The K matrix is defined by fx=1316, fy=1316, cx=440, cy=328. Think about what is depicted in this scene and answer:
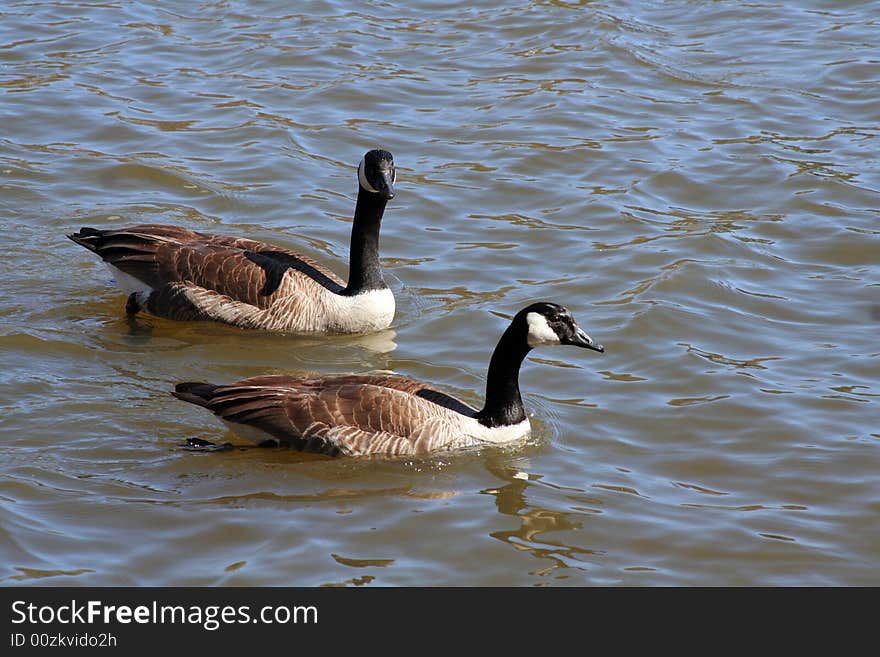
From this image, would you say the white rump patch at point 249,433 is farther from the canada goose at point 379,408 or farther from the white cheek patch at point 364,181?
the white cheek patch at point 364,181

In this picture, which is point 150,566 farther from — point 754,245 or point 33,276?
point 754,245

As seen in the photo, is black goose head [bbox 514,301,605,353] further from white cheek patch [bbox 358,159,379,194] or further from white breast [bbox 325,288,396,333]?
white cheek patch [bbox 358,159,379,194]

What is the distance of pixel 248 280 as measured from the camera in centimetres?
1195

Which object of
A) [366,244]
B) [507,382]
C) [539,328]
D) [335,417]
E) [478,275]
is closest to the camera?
[335,417]

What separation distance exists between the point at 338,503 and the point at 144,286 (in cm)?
416

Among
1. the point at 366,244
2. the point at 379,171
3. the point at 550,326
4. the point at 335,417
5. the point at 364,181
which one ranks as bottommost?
the point at 335,417

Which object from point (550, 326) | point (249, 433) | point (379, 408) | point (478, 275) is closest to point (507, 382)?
point (550, 326)

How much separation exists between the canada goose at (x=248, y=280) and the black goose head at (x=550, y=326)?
2.68m

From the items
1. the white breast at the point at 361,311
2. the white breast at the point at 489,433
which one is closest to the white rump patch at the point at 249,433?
the white breast at the point at 489,433

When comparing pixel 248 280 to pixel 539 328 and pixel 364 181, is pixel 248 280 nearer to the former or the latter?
pixel 364 181

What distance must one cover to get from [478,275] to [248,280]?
2.35 meters

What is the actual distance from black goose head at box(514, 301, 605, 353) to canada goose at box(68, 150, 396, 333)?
268 centimetres

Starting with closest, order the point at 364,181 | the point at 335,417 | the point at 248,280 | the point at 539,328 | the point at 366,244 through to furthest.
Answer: the point at 335,417 < the point at 539,328 < the point at 248,280 < the point at 364,181 < the point at 366,244
